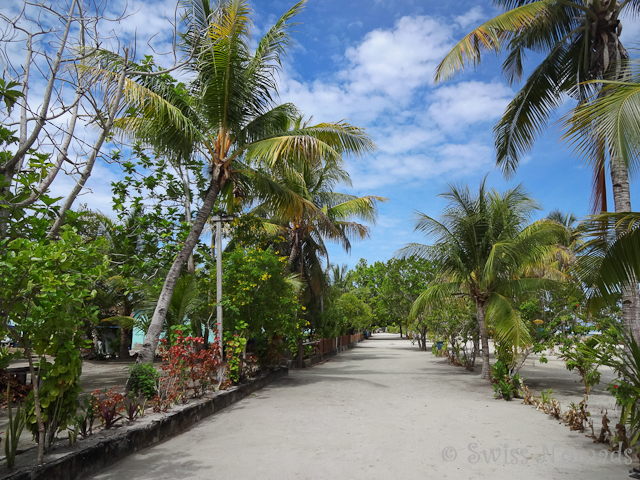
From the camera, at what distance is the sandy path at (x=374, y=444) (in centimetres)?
466

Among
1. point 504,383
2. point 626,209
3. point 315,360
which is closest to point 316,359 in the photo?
point 315,360

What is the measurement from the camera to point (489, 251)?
12.1 m

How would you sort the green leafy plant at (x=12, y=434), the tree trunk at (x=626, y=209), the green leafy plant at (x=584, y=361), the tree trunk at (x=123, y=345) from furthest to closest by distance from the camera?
the tree trunk at (x=123, y=345) < the green leafy plant at (x=584, y=361) < the tree trunk at (x=626, y=209) < the green leafy plant at (x=12, y=434)

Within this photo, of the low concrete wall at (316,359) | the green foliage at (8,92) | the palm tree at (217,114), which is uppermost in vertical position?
the palm tree at (217,114)

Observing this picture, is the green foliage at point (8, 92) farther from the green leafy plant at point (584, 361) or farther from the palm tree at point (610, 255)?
the green leafy plant at point (584, 361)

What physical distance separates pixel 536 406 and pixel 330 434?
453 centimetres

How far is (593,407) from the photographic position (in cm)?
841

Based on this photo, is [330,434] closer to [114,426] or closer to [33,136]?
[114,426]

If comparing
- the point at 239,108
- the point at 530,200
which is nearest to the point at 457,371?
the point at 530,200

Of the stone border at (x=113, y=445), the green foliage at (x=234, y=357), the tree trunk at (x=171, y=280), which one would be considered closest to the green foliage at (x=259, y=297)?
the green foliage at (x=234, y=357)

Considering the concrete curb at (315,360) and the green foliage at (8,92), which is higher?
the green foliage at (8,92)

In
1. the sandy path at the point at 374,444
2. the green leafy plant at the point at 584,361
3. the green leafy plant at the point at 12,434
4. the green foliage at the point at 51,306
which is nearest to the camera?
the green foliage at the point at 51,306

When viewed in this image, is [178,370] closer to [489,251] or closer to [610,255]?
[610,255]

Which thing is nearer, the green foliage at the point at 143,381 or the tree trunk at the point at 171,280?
the green foliage at the point at 143,381
